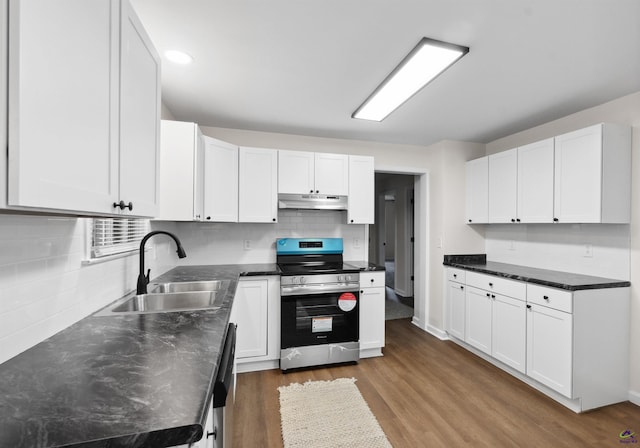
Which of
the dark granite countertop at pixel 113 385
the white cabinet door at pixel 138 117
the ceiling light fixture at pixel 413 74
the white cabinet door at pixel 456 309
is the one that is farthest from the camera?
the white cabinet door at pixel 456 309

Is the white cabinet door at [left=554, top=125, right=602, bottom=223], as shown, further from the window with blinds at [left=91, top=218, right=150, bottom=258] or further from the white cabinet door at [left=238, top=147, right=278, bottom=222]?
the window with blinds at [left=91, top=218, right=150, bottom=258]

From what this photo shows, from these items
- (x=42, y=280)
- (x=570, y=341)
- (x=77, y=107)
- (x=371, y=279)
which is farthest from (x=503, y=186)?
(x=42, y=280)

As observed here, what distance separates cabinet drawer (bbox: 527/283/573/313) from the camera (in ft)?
7.07

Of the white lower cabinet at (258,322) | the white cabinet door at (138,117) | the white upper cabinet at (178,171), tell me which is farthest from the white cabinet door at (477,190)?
the white cabinet door at (138,117)

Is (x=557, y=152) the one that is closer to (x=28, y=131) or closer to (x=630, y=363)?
(x=630, y=363)

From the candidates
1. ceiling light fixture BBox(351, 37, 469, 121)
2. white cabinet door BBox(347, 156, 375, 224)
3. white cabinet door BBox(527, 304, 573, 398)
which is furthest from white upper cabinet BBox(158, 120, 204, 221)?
white cabinet door BBox(527, 304, 573, 398)

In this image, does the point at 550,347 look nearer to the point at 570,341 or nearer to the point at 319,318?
the point at 570,341

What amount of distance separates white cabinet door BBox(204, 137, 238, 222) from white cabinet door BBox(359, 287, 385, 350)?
161 centimetres

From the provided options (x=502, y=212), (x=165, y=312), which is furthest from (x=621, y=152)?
(x=165, y=312)

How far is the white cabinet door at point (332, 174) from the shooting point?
3.16 metres

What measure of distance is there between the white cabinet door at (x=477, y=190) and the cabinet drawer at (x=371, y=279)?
1.49 meters

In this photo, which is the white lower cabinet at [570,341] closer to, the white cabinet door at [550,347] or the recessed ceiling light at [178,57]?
the white cabinet door at [550,347]

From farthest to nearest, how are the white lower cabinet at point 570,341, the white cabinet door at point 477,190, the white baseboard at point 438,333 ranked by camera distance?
the white baseboard at point 438,333, the white cabinet door at point 477,190, the white lower cabinet at point 570,341

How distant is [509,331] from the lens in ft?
8.65
